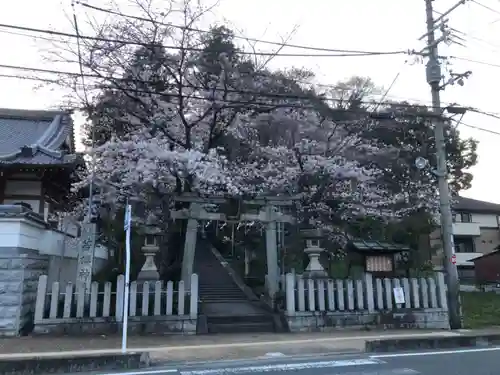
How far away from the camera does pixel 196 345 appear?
1048 cm

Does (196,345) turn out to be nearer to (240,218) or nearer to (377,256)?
(240,218)

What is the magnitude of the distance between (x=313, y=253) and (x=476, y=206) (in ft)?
114

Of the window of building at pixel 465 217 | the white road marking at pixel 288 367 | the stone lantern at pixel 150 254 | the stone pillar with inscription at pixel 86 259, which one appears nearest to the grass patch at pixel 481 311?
the white road marking at pixel 288 367

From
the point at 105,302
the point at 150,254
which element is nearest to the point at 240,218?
the point at 150,254

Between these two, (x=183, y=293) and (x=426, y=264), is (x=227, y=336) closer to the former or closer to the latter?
(x=183, y=293)

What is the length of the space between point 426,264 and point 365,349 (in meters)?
16.9

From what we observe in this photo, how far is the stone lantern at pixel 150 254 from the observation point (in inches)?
537

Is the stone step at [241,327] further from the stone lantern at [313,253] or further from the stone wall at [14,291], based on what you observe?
the stone wall at [14,291]

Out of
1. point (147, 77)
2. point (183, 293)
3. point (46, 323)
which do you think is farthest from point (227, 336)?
point (147, 77)

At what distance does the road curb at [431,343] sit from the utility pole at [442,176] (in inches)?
74.7

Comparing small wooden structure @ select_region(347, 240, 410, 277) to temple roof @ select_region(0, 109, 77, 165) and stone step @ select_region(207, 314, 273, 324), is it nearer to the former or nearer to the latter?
stone step @ select_region(207, 314, 273, 324)

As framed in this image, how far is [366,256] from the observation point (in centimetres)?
1496

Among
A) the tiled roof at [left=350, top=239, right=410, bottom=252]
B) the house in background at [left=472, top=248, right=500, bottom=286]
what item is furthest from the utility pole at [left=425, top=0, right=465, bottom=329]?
the house in background at [left=472, top=248, right=500, bottom=286]

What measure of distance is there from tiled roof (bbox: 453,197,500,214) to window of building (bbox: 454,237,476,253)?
116 inches
